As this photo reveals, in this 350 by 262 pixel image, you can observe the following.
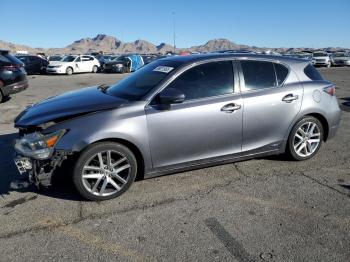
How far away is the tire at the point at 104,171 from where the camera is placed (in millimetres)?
3959

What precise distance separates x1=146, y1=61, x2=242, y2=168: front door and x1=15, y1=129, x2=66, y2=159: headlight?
1.04 m

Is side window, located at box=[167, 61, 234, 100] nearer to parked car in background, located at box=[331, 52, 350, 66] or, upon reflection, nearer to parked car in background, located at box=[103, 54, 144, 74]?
parked car in background, located at box=[103, 54, 144, 74]

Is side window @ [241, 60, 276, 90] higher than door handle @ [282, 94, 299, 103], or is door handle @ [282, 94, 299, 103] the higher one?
side window @ [241, 60, 276, 90]

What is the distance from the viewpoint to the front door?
428 cm

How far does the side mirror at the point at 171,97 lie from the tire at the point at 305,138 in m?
1.89

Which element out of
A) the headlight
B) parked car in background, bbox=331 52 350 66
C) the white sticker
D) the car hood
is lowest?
parked car in background, bbox=331 52 350 66

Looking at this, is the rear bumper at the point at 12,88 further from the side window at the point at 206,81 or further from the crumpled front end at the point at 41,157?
the side window at the point at 206,81

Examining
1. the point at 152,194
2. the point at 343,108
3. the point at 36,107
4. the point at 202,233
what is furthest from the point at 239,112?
the point at 343,108

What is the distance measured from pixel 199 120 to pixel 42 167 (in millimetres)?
1868

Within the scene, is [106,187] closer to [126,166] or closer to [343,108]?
[126,166]

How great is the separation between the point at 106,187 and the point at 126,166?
1.11 feet

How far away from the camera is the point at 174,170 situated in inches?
176

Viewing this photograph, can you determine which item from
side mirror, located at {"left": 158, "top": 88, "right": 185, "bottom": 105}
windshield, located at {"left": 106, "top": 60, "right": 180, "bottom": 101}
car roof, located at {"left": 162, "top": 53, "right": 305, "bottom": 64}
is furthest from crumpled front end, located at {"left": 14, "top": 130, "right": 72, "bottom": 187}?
car roof, located at {"left": 162, "top": 53, "right": 305, "bottom": 64}

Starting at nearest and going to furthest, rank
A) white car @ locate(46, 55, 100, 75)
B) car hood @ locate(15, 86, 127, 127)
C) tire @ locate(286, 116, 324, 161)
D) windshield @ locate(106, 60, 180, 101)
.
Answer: car hood @ locate(15, 86, 127, 127) < windshield @ locate(106, 60, 180, 101) < tire @ locate(286, 116, 324, 161) < white car @ locate(46, 55, 100, 75)
